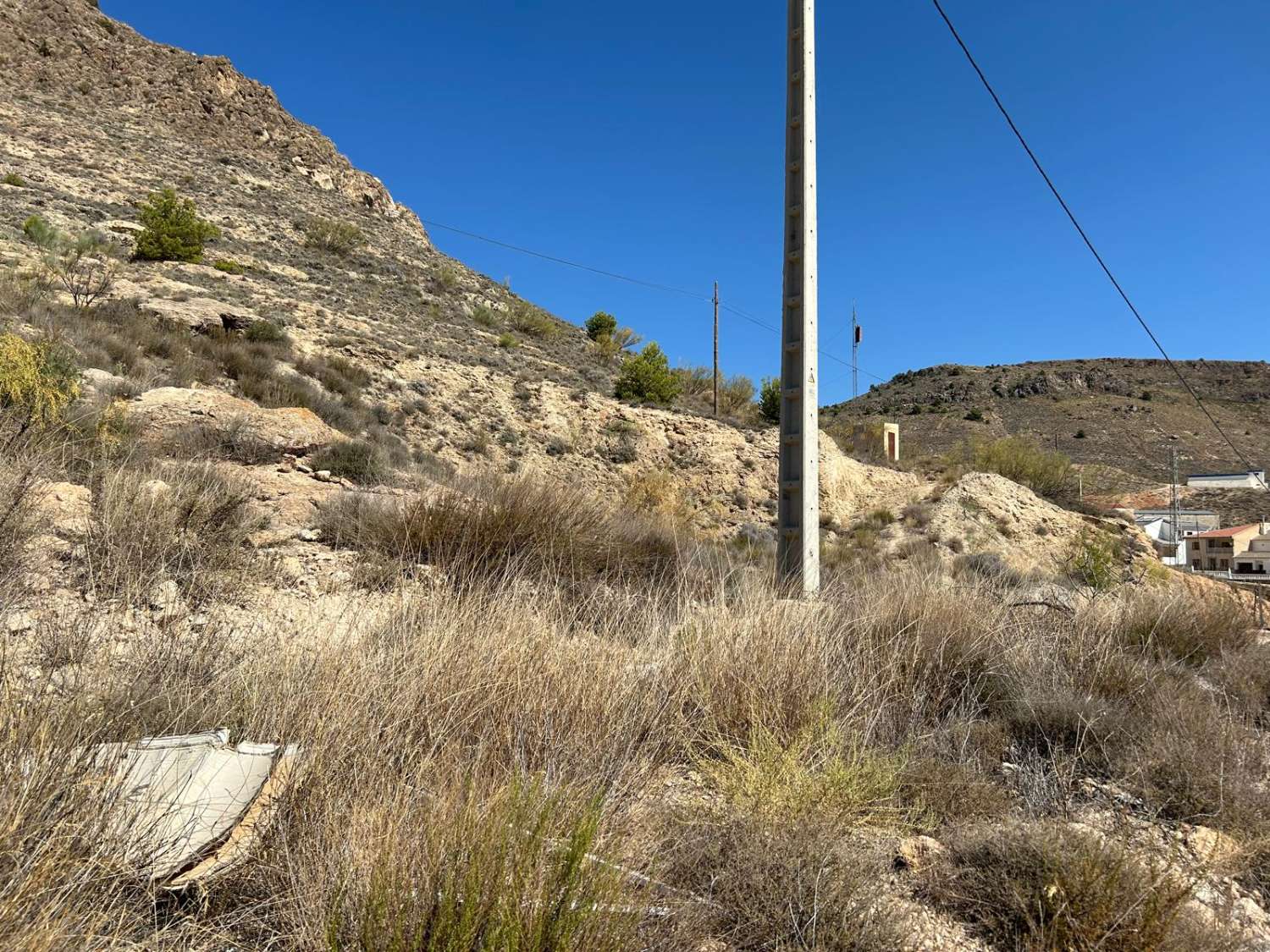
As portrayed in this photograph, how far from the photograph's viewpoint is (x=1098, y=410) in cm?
5484

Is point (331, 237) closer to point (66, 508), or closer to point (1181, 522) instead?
point (66, 508)

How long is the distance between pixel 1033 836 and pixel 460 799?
6.63ft

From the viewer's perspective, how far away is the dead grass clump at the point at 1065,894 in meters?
2.13

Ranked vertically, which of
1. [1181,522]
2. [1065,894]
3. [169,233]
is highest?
[169,233]

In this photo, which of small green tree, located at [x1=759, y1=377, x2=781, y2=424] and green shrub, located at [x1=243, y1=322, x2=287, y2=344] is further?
small green tree, located at [x1=759, y1=377, x2=781, y2=424]

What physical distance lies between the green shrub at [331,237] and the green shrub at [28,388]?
24141 mm

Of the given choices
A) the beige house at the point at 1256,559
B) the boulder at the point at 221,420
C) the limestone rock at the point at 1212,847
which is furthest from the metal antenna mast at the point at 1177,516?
the boulder at the point at 221,420

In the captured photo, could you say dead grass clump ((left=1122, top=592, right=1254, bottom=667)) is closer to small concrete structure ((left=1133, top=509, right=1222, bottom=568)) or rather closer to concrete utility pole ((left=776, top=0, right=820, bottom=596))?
concrete utility pole ((left=776, top=0, right=820, bottom=596))

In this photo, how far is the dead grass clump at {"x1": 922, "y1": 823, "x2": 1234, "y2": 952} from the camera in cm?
213

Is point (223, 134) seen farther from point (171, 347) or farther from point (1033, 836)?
point (1033, 836)

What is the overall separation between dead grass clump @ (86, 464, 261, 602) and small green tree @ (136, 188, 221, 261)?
708 inches

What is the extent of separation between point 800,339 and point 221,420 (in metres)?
7.28

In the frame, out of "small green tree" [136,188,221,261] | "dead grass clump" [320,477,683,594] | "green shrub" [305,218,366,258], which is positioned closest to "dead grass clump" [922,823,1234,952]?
"dead grass clump" [320,477,683,594]

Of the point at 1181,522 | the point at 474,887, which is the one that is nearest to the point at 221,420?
the point at 474,887
